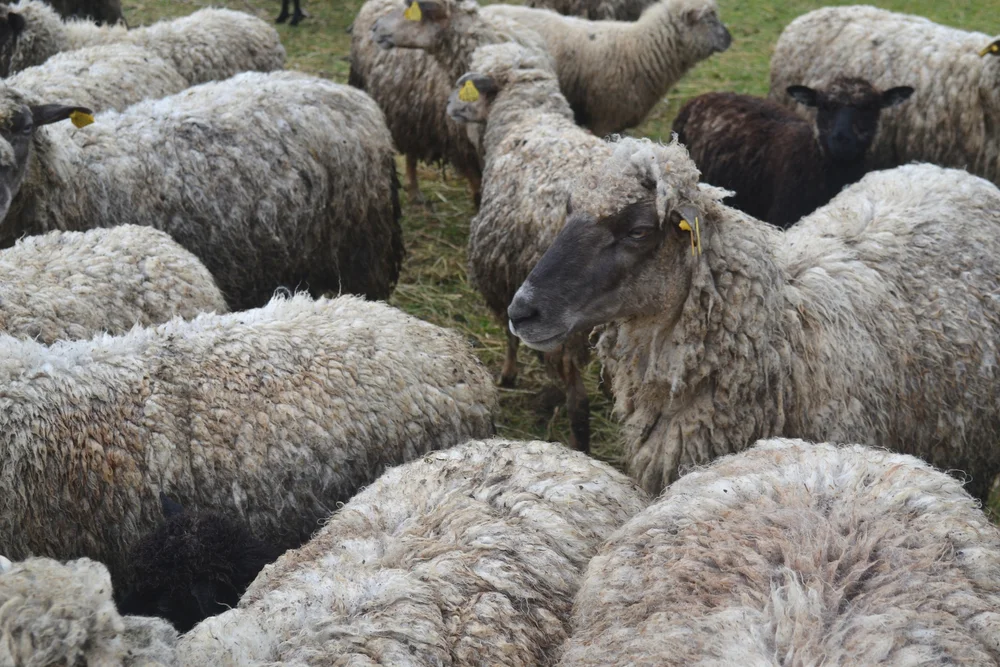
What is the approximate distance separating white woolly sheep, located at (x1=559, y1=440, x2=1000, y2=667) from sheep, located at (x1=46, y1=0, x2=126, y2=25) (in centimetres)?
774

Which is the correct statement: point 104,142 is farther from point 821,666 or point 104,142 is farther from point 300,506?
point 821,666

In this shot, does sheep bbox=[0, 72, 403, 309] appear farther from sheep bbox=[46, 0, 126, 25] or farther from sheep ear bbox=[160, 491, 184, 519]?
sheep bbox=[46, 0, 126, 25]

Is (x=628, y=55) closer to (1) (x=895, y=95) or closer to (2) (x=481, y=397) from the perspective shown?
(1) (x=895, y=95)

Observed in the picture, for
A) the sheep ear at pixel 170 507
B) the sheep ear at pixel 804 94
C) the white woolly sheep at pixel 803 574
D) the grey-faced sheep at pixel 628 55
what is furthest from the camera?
the grey-faced sheep at pixel 628 55

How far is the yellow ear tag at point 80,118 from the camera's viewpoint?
4957 mm

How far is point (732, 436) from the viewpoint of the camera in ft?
11.3

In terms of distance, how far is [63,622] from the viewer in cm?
181

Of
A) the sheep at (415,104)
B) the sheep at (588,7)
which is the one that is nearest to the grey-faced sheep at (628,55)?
the sheep at (415,104)

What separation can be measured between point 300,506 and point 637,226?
155 cm

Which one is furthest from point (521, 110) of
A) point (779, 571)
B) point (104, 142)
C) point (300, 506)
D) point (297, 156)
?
point (779, 571)

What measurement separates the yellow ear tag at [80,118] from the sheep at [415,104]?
9.76 feet

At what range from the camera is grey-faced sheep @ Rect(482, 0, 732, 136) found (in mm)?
8320

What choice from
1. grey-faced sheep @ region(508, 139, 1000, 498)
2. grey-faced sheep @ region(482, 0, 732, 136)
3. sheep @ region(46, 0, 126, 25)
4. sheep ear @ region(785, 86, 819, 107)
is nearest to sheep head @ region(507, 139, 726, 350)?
grey-faced sheep @ region(508, 139, 1000, 498)

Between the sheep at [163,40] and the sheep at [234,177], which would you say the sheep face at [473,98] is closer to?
the sheep at [234,177]
